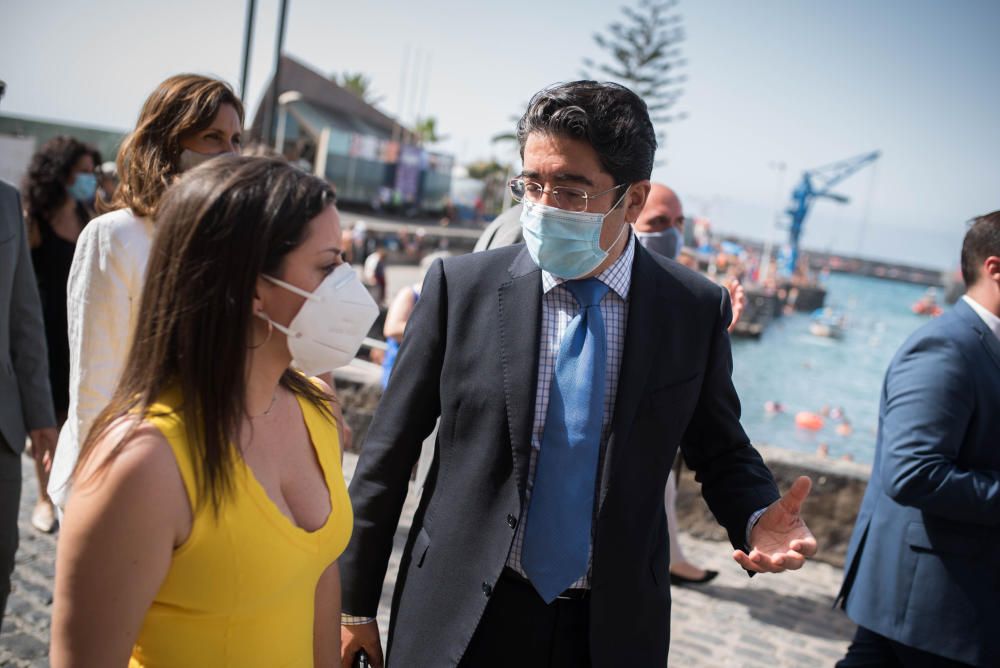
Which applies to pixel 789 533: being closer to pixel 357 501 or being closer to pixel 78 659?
pixel 357 501

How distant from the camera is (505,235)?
3.46 m

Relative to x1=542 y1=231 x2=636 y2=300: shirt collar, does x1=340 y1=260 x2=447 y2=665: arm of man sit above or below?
below

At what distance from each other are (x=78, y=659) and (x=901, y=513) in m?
2.72

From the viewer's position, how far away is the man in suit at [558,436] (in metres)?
2.09

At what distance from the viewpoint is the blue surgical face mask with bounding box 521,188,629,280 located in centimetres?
226

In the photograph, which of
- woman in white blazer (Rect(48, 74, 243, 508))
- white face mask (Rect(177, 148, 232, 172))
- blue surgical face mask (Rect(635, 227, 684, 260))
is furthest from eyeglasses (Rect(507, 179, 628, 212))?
blue surgical face mask (Rect(635, 227, 684, 260))

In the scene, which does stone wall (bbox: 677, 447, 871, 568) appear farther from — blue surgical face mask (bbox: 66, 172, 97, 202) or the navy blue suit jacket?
blue surgical face mask (bbox: 66, 172, 97, 202)

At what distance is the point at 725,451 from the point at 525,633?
2.41 feet

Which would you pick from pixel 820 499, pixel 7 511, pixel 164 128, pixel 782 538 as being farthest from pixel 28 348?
pixel 820 499

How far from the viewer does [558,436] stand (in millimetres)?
2102

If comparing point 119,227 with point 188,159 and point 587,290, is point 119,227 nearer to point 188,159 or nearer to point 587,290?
point 188,159

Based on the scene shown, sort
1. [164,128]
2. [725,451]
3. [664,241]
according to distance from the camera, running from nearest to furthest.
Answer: [725,451]
[164,128]
[664,241]

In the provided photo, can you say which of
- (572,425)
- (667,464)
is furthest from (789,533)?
(572,425)

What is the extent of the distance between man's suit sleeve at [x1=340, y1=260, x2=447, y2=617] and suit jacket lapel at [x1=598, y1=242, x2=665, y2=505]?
0.48m
